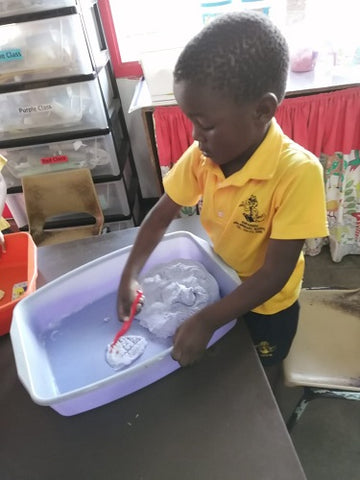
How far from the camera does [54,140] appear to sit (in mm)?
1770

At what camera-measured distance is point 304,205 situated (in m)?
0.63

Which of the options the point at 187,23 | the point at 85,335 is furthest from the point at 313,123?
the point at 85,335

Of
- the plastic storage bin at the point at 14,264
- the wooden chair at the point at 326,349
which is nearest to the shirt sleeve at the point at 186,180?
the plastic storage bin at the point at 14,264

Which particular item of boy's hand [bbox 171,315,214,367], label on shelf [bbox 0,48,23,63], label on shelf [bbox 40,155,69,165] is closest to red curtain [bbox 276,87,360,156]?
label on shelf [bbox 40,155,69,165]

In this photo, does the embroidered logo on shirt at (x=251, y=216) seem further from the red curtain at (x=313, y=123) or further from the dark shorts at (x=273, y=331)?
the red curtain at (x=313, y=123)

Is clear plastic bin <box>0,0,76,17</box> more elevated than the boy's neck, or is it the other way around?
clear plastic bin <box>0,0,76,17</box>

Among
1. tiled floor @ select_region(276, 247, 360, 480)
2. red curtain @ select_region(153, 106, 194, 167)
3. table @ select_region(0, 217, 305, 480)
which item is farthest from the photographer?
red curtain @ select_region(153, 106, 194, 167)

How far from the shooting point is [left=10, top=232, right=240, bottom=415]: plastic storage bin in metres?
0.58

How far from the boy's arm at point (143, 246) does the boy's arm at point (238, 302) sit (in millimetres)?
147

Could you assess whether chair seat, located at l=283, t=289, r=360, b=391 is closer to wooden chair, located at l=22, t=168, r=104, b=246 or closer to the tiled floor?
the tiled floor

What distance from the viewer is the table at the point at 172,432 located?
53 cm

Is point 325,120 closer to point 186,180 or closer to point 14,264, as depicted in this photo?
point 186,180

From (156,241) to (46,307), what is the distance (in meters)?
0.25

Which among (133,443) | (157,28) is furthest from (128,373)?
(157,28)
